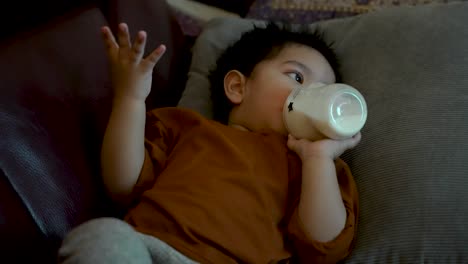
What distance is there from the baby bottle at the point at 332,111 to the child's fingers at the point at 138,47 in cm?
29

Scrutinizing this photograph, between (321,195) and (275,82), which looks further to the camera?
(275,82)

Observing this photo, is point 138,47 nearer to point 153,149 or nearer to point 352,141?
point 153,149

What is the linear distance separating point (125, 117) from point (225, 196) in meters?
0.22

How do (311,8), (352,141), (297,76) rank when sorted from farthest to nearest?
(311,8), (297,76), (352,141)

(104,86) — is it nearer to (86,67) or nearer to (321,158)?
(86,67)

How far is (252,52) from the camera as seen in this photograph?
1.17 m

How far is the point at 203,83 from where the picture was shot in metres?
1.26

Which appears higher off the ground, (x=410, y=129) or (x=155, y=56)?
(x=155, y=56)

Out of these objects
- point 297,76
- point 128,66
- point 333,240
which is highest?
point 128,66

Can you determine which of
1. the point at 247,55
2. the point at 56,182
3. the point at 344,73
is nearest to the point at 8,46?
the point at 56,182

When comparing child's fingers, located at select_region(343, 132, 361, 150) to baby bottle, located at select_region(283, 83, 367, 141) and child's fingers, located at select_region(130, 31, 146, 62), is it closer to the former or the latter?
baby bottle, located at select_region(283, 83, 367, 141)

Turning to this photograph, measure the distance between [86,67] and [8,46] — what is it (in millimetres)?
151

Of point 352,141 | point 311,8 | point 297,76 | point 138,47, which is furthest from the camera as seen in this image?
A: point 311,8

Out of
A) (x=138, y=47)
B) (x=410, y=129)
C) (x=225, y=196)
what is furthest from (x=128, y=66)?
(x=410, y=129)
